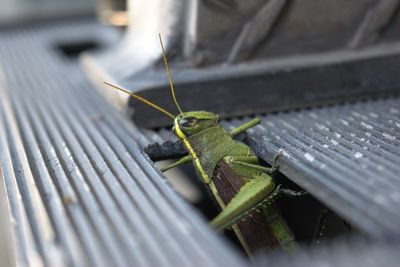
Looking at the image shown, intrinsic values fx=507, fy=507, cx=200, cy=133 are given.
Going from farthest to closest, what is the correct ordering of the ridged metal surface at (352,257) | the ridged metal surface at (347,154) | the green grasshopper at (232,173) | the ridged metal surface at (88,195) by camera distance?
the green grasshopper at (232,173)
the ridged metal surface at (347,154)
the ridged metal surface at (88,195)
the ridged metal surface at (352,257)

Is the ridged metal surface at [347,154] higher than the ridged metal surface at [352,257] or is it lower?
higher

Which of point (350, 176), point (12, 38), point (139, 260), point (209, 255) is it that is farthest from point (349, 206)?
point (12, 38)

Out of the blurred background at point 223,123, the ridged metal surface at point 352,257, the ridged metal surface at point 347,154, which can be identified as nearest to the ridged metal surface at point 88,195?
the blurred background at point 223,123

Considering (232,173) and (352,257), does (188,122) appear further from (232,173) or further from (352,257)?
(352,257)

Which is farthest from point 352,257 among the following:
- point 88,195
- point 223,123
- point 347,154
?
point 223,123

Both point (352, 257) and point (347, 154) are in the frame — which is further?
point (347, 154)

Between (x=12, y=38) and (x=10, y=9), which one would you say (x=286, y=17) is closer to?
(x=12, y=38)

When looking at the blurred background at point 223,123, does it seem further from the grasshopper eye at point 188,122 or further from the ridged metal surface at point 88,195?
the grasshopper eye at point 188,122
